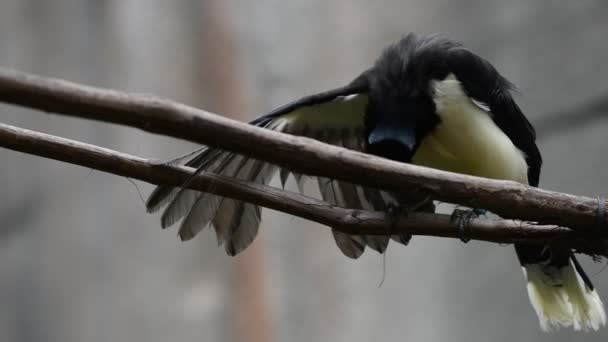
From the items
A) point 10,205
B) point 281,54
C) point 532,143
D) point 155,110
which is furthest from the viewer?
point 10,205

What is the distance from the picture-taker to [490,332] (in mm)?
3340

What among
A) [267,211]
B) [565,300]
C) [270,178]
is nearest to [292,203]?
[270,178]

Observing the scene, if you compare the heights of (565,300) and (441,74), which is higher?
(441,74)

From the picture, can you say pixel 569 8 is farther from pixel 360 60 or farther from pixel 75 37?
pixel 75 37

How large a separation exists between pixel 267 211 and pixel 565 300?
71.8 inches

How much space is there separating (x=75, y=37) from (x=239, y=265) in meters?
1.64

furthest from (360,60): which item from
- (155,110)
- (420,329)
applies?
(155,110)

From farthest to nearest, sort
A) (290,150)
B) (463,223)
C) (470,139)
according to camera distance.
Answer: (470,139) → (463,223) → (290,150)

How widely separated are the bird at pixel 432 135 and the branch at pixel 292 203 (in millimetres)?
326

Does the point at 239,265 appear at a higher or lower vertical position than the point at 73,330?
higher

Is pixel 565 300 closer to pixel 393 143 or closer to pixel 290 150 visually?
pixel 393 143

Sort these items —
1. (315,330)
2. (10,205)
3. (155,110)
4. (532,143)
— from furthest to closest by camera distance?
(10,205)
(315,330)
(532,143)
(155,110)

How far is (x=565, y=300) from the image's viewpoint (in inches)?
93.7

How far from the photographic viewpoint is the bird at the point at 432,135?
223 centimetres
